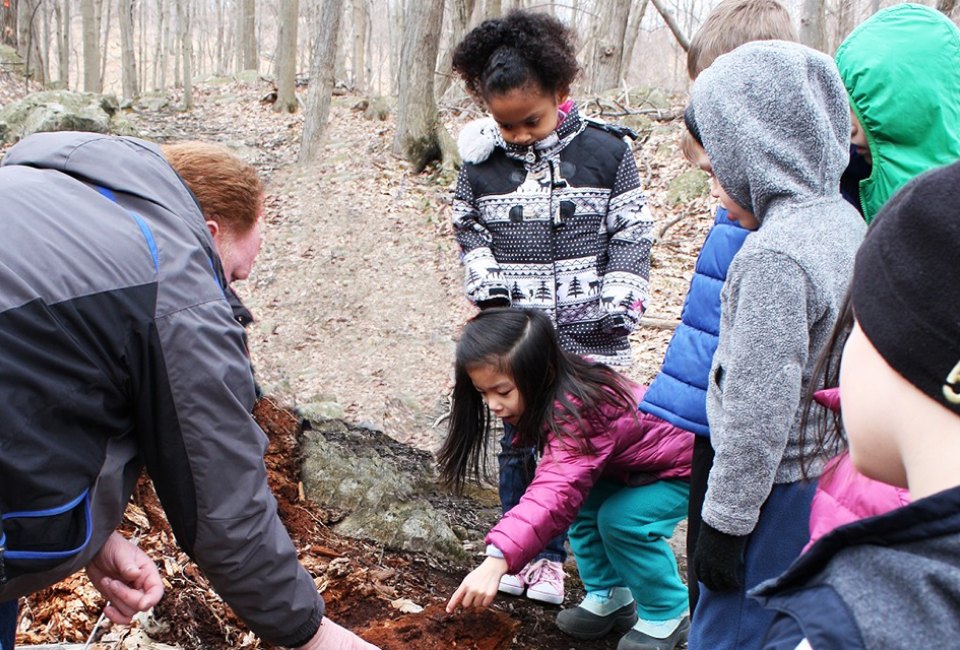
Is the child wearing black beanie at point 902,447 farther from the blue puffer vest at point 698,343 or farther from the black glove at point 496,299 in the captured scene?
the black glove at point 496,299

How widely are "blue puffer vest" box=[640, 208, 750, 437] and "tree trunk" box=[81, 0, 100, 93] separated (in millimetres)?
17288

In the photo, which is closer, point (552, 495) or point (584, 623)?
point (552, 495)

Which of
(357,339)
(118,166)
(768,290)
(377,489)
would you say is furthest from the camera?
(357,339)

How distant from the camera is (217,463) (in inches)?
62.7

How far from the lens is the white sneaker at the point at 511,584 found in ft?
9.82

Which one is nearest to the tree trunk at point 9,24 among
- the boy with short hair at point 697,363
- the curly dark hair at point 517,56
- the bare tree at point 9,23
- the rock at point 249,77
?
the bare tree at point 9,23

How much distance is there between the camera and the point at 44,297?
1.39 m

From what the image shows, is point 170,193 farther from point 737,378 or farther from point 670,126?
point 670,126

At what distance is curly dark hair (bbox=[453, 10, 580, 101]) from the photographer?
9.23 ft

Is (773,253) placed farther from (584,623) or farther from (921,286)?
(584,623)

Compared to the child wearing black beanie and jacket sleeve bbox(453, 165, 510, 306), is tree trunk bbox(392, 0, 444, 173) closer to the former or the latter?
jacket sleeve bbox(453, 165, 510, 306)

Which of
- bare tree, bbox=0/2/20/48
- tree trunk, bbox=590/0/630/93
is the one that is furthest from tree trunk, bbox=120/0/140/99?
tree trunk, bbox=590/0/630/93

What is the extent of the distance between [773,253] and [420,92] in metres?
8.37

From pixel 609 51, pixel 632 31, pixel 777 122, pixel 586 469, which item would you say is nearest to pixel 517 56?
pixel 777 122
